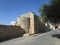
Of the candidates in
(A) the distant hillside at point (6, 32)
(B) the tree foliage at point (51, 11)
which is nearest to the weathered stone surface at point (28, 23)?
(A) the distant hillside at point (6, 32)

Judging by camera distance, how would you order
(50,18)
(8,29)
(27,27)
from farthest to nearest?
1. (27,27)
2. (8,29)
3. (50,18)

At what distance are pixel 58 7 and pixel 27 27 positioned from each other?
27.9 m

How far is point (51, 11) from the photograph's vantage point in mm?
23391

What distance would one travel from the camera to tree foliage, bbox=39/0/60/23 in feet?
74.4

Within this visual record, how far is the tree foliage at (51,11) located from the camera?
22.7 m

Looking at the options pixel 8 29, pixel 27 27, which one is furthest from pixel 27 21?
pixel 8 29

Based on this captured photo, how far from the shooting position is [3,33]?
30.9 meters

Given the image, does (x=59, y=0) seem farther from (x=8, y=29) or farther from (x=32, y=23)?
(x=32, y=23)

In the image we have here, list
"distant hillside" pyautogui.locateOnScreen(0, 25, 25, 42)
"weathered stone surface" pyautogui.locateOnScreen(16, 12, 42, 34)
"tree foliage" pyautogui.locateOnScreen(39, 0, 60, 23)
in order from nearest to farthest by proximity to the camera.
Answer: "tree foliage" pyautogui.locateOnScreen(39, 0, 60, 23) → "distant hillside" pyautogui.locateOnScreen(0, 25, 25, 42) → "weathered stone surface" pyautogui.locateOnScreen(16, 12, 42, 34)

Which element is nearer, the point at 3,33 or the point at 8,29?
the point at 3,33

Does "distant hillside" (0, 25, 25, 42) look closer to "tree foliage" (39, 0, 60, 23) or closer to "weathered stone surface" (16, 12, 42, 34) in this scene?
"tree foliage" (39, 0, 60, 23)

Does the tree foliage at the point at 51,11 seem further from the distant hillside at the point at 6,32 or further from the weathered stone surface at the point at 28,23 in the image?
the weathered stone surface at the point at 28,23

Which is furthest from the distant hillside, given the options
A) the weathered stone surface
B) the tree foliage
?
the weathered stone surface

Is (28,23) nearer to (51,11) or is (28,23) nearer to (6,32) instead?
(6,32)
